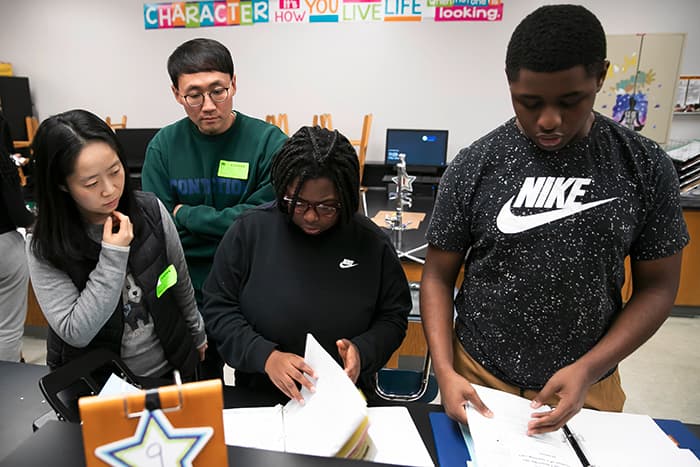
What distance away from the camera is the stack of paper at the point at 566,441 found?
76 centimetres

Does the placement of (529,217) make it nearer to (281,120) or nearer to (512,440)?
(512,440)

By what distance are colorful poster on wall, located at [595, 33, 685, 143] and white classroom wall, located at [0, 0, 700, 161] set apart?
0.66ft

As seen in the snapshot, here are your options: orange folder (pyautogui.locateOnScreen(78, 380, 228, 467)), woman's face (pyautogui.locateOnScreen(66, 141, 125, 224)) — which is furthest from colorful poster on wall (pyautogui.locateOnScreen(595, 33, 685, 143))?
orange folder (pyautogui.locateOnScreen(78, 380, 228, 467))

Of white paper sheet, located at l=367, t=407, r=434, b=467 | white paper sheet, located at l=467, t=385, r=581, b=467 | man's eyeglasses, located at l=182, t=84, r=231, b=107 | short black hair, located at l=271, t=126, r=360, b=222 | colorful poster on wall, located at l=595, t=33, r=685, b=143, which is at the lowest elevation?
white paper sheet, located at l=367, t=407, r=434, b=467

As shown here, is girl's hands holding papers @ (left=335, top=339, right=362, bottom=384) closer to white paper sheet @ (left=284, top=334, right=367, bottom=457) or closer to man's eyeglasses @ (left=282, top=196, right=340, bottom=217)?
white paper sheet @ (left=284, top=334, right=367, bottom=457)

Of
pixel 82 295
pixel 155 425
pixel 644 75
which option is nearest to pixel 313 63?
pixel 644 75

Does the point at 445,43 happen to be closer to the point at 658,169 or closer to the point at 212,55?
the point at 212,55

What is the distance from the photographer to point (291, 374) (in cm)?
84

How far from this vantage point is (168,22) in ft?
16.3

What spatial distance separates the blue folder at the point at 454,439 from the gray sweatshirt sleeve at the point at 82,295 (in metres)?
0.75

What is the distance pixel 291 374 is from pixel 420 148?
12.9 feet

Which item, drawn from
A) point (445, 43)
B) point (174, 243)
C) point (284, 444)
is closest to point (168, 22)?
point (445, 43)

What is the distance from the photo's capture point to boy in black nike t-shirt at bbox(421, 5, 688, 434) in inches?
31.8

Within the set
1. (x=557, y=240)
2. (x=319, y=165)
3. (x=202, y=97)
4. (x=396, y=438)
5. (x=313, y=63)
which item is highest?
(x=313, y=63)
